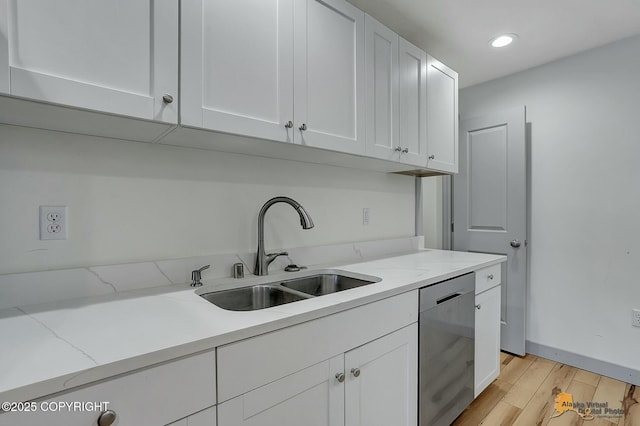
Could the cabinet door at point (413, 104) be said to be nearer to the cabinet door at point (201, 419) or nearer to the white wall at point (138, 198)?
the white wall at point (138, 198)

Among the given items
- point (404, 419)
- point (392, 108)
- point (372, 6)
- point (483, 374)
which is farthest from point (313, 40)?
point (483, 374)

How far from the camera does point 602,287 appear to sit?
229cm


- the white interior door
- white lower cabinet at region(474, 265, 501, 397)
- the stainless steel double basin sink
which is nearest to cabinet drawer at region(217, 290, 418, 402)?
the stainless steel double basin sink

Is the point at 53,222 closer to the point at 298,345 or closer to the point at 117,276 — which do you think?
the point at 117,276

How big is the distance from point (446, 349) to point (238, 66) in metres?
1.60

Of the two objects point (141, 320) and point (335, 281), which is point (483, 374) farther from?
point (141, 320)

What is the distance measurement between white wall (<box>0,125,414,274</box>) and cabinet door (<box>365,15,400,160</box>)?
40 cm

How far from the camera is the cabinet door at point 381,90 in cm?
163

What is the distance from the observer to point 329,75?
4.74 feet

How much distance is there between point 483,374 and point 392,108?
1.71 meters

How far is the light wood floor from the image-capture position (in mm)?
1801

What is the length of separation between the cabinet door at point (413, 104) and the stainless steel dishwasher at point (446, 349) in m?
0.79

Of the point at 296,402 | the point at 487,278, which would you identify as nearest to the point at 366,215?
the point at 487,278

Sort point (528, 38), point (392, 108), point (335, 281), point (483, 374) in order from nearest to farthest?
point (335, 281)
point (392, 108)
point (483, 374)
point (528, 38)
